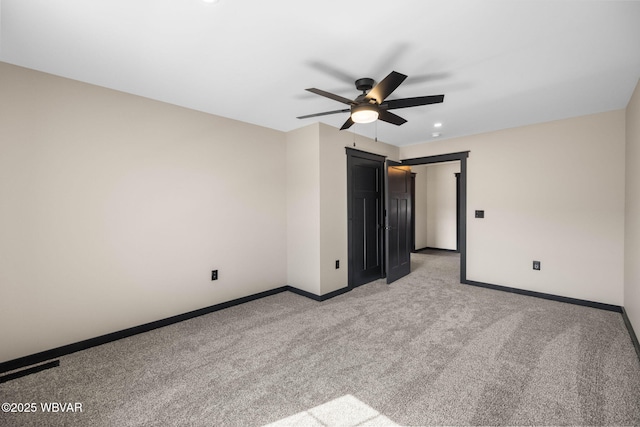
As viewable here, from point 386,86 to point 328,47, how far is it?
0.51 metres

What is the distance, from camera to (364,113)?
93.1 inches

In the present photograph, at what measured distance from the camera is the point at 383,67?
2.28 m

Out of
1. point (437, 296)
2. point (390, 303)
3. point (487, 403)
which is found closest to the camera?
point (487, 403)

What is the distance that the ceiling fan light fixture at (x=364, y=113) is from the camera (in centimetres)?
234

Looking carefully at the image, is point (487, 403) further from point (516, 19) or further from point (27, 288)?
point (27, 288)

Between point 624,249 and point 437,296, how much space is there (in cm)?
219

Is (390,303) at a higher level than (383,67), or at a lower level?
lower

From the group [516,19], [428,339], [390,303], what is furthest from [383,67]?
[390,303]

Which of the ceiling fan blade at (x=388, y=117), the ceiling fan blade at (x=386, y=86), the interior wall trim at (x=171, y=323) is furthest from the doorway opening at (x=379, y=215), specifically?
the ceiling fan blade at (x=386, y=86)

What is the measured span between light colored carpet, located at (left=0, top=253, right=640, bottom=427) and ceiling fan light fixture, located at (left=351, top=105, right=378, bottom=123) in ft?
6.75

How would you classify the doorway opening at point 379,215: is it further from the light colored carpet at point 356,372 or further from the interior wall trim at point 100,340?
the interior wall trim at point 100,340

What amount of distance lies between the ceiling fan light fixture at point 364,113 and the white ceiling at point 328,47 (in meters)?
0.31

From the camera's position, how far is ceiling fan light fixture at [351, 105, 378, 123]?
92.0 inches

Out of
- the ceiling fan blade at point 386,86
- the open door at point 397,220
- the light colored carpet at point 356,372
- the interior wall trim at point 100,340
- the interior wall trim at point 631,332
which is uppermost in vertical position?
the ceiling fan blade at point 386,86
